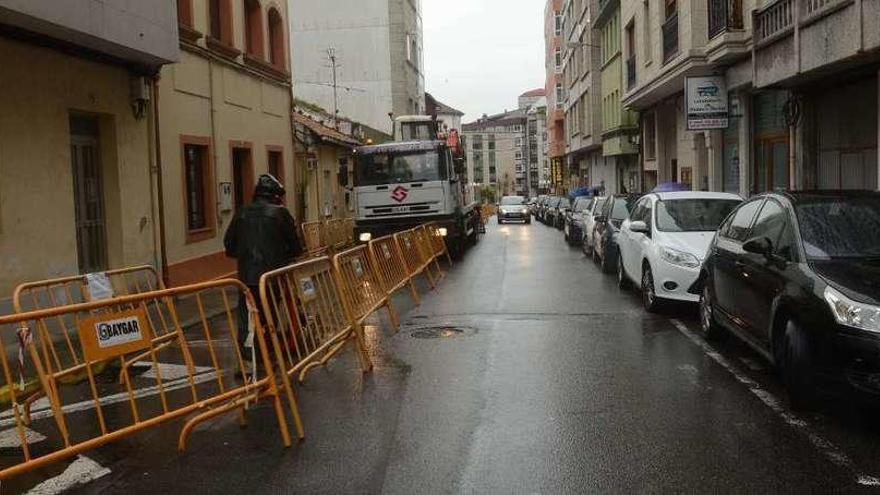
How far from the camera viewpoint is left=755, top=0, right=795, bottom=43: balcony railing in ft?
47.5

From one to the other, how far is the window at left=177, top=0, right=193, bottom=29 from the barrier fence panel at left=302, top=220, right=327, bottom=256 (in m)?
6.08

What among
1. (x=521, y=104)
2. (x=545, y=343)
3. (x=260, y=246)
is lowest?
(x=545, y=343)

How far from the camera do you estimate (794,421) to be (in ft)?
19.1

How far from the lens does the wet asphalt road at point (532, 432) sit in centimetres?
477

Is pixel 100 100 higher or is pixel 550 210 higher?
pixel 100 100

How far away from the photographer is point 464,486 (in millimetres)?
4656

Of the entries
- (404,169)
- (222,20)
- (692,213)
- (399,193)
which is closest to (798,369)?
(692,213)

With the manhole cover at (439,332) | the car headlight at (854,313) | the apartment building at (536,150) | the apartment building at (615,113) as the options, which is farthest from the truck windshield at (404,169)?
the apartment building at (536,150)

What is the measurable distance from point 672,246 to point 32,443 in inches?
297

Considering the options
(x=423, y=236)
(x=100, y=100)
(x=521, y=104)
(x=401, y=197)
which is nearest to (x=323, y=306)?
(x=100, y=100)

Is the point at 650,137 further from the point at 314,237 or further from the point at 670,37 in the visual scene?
the point at 314,237

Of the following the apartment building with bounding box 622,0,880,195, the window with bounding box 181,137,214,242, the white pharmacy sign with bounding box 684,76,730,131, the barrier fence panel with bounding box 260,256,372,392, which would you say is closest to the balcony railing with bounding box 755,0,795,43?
the apartment building with bounding box 622,0,880,195

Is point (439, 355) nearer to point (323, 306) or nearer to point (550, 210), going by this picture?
point (323, 306)

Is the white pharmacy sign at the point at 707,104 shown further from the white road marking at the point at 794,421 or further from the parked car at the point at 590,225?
the white road marking at the point at 794,421
